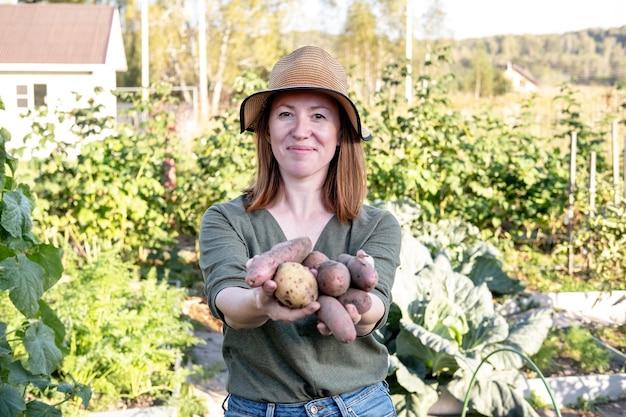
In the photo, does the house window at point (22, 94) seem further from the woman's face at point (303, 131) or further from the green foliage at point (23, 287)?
Result: the woman's face at point (303, 131)

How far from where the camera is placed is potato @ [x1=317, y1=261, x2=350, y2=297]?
53.7 inches

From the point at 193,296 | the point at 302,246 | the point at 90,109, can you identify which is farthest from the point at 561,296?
the point at 302,246

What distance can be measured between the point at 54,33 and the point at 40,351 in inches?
558

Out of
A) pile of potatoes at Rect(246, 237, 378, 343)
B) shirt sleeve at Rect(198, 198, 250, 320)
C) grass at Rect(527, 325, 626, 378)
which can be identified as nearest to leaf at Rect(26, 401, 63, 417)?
shirt sleeve at Rect(198, 198, 250, 320)

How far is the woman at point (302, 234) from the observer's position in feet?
5.60

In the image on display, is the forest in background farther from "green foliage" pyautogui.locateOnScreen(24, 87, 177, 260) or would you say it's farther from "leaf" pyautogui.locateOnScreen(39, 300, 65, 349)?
"leaf" pyautogui.locateOnScreen(39, 300, 65, 349)

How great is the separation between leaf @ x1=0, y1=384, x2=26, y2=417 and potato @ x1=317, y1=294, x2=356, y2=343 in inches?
52.7

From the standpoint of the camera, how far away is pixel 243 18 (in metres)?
31.0

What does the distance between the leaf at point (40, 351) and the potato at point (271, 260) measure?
4.20 ft

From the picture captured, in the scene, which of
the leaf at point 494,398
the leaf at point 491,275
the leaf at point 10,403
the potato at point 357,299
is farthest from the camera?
the leaf at point 491,275

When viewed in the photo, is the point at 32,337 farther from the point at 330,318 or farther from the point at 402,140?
the point at 402,140

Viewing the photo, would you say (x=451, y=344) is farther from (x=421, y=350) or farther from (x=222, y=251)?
(x=222, y=251)

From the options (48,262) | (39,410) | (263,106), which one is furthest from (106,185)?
(263,106)

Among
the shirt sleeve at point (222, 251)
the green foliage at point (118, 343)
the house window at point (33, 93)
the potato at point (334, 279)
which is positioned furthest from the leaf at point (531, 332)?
the house window at point (33, 93)
